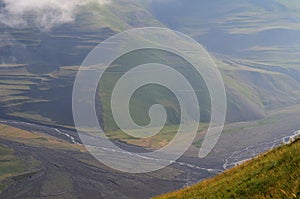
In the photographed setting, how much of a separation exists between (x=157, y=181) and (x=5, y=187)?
64987 mm

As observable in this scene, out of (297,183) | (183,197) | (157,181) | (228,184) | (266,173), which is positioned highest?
(297,183)

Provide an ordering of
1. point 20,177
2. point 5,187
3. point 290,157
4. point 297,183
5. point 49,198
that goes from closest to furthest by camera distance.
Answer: point 297,183 → point 290,157 → point 49,198 → point 5,187 → point 20,177

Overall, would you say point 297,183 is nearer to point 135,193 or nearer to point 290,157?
point 290,157

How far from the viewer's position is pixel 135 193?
180m

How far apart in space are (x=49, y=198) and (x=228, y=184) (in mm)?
152553

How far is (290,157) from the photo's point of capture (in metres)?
18.7

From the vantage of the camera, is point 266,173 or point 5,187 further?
point 5,187

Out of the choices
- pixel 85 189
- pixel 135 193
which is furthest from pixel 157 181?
pixel 85 189

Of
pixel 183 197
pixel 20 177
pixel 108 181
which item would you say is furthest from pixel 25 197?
pixel 183 197

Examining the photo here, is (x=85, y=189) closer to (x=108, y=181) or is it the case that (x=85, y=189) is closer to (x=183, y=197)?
(x=108, y=181)

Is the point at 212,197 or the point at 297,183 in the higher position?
the point at 297,183

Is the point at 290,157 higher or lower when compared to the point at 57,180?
higher

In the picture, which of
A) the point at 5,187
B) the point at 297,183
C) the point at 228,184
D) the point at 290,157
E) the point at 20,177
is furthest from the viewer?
the point at 20,177

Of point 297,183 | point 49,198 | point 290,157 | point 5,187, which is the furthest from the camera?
point 5,187
